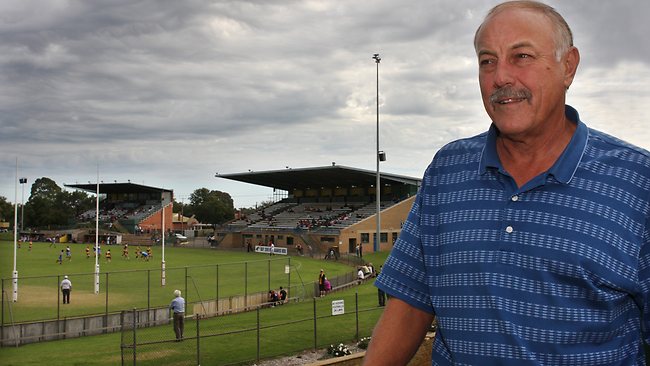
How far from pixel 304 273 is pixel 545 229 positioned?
1349 inches

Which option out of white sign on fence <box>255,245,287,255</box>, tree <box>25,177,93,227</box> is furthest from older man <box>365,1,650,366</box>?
tree <box>25,177,93,227</box>

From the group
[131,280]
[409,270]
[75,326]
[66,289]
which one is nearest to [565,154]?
[409,270]

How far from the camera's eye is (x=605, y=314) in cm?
135

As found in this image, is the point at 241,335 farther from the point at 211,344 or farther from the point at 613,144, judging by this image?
the point at 613,144

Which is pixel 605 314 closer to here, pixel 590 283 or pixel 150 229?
pixel 590 283

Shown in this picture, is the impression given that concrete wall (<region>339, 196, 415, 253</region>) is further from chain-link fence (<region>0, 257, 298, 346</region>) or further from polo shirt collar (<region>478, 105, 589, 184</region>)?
polo shirt collar (<region>478, 105, 589, 184</region>)

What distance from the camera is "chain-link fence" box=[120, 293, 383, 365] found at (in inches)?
583

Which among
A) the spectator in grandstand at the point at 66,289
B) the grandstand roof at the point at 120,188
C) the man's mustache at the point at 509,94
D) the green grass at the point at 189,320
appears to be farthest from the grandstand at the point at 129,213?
the man's mustache at the point at 509,94

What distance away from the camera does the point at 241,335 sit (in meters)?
17.5

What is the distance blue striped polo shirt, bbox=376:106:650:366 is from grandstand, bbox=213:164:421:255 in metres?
47.2

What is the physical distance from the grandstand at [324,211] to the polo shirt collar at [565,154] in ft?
155

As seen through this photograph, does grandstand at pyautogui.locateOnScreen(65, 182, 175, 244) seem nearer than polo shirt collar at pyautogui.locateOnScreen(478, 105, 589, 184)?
No

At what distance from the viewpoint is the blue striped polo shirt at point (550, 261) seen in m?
1.35

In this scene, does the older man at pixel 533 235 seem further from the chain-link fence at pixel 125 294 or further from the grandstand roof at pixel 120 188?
the grandstand roof at pixel 120 188
